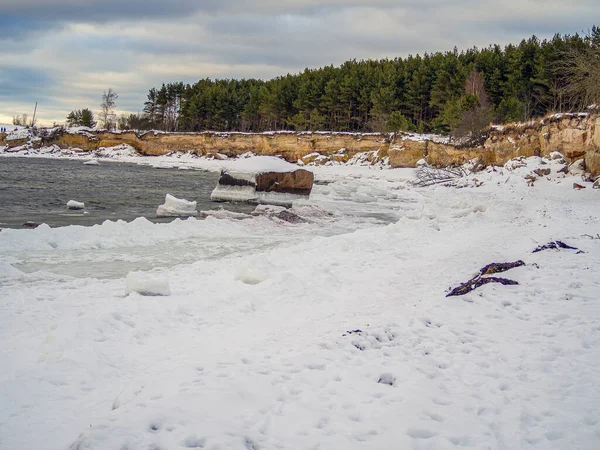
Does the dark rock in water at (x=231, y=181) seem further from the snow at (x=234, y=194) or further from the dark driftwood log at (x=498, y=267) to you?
the dark driftwood log at (x=498, y=267)

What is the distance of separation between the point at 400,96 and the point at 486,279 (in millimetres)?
61023

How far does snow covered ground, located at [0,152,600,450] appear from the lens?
3.55 metres

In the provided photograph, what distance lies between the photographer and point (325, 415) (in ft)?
12.4

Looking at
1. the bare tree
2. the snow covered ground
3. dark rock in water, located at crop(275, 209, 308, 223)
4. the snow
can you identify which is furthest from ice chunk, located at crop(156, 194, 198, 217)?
the bare tree

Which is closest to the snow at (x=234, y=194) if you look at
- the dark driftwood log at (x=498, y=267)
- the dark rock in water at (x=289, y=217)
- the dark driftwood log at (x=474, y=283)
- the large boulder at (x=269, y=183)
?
the large boulder at (x=269, y=183)

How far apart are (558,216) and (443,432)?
11468mm

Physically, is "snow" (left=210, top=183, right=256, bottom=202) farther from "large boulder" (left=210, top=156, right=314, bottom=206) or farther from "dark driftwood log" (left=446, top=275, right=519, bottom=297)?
"dark driftwood log" (left=446, top=275, right=519, bottom=297)

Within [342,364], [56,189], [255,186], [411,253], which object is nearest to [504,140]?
[255,186]

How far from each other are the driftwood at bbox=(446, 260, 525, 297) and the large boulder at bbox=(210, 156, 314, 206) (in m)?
14.8

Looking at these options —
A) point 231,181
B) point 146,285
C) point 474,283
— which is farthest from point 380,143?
point 146,285

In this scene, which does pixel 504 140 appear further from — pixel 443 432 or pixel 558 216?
pixel 443 432

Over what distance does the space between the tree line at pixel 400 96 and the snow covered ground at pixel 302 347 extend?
20053mm

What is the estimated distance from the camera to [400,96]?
64062mm

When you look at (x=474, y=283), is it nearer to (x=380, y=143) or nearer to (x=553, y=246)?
(x=553, y=246)
